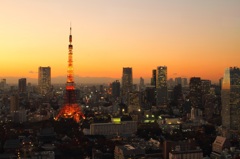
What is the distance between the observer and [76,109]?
2245cm

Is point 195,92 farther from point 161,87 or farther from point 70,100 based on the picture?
point 70,100

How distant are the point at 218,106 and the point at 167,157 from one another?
17822 millimetres

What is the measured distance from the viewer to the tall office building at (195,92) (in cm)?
3126

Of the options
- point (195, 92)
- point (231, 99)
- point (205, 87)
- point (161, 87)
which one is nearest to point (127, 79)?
point (161, 87)

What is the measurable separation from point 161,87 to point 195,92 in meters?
5.83

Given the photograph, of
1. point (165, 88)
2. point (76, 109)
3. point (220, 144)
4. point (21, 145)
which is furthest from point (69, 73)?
point (165, 88)

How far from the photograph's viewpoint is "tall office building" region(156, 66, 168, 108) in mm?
35188

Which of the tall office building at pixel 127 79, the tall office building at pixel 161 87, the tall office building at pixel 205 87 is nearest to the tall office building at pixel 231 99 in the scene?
the tall office building at pixel 205 87

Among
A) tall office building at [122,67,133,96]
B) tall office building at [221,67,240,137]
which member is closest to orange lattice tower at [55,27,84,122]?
tall office building at [221,67,240,137]

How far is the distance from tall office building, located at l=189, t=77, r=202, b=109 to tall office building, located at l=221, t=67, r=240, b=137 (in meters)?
9.55

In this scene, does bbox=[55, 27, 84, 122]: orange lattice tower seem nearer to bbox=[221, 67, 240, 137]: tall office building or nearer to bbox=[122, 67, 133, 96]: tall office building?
bbox=[221, 67, 240, 137]: tall office building

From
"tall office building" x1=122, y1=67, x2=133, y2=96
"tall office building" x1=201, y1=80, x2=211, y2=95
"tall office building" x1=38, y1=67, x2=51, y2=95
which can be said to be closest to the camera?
"tall office building" x1=201, y1=80, x2=211, y2=95

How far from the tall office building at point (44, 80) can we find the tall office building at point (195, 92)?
2275 centimetres

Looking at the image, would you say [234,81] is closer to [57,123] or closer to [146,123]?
[146,123]
